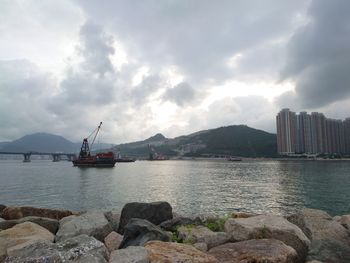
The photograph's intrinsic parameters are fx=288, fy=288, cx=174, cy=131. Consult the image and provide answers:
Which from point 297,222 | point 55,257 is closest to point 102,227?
point 55,257

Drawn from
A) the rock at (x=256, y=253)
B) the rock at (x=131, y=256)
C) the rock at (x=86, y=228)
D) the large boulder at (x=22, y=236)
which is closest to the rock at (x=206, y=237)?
the rock at (x=256, y=253)

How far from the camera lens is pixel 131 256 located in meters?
7.02

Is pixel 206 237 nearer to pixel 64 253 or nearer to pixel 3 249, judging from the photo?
pixel 64 253

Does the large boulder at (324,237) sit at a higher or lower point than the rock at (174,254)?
lower

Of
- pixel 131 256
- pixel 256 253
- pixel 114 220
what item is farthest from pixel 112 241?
pixel 256 253

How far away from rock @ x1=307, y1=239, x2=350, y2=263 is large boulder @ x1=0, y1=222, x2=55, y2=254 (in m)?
8.60

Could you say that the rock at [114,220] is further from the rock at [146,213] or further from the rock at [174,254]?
the rock at [174,254]

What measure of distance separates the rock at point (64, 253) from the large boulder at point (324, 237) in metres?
5.96

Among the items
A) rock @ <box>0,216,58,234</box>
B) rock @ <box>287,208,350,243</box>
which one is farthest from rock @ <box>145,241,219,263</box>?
rock @ <box>0,216,58,234</box>

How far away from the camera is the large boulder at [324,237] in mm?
8266

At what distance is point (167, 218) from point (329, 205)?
28.4 metres

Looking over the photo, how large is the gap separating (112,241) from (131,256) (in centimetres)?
364

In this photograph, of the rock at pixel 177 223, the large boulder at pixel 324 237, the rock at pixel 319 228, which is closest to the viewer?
the large boulder at pixel 324 237

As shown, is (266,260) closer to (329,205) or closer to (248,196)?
(329,205)
